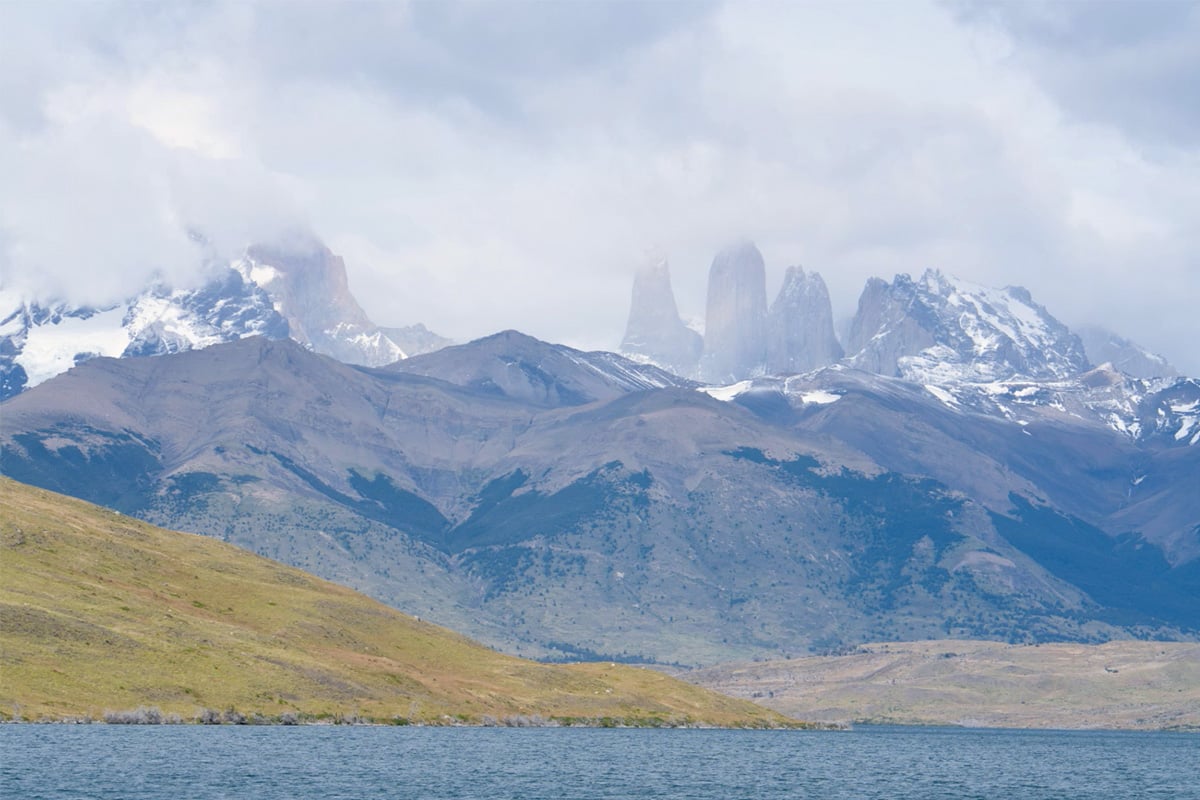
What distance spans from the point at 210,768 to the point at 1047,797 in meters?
87.9

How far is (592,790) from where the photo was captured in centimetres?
16175

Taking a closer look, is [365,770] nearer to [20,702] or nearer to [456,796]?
[456,796]

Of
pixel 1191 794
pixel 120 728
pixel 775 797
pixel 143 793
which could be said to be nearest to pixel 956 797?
pixel 775 797

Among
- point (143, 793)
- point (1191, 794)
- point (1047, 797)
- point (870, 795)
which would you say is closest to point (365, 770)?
point (143, 793)

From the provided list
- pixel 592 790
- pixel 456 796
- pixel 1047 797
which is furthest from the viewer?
pixel 1047 797

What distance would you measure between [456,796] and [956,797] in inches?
2151

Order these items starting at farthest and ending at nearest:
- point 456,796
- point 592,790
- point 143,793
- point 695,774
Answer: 1. point 695,774
2. point 592,790
3. point 456,796
4. point 143,793

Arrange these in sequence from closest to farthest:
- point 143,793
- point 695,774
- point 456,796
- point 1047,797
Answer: point 143,793 < point 456,796 < point 1047,797 < point 695,774

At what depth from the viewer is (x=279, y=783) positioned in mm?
149500

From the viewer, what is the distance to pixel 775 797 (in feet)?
536

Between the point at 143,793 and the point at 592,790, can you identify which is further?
the point at 592,790

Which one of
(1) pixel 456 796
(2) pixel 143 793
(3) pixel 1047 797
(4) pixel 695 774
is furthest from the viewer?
(4) pixel 695 774

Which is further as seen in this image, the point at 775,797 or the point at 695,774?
the point at 695,774

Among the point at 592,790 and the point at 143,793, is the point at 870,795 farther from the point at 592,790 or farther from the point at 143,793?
the point at 143,793
